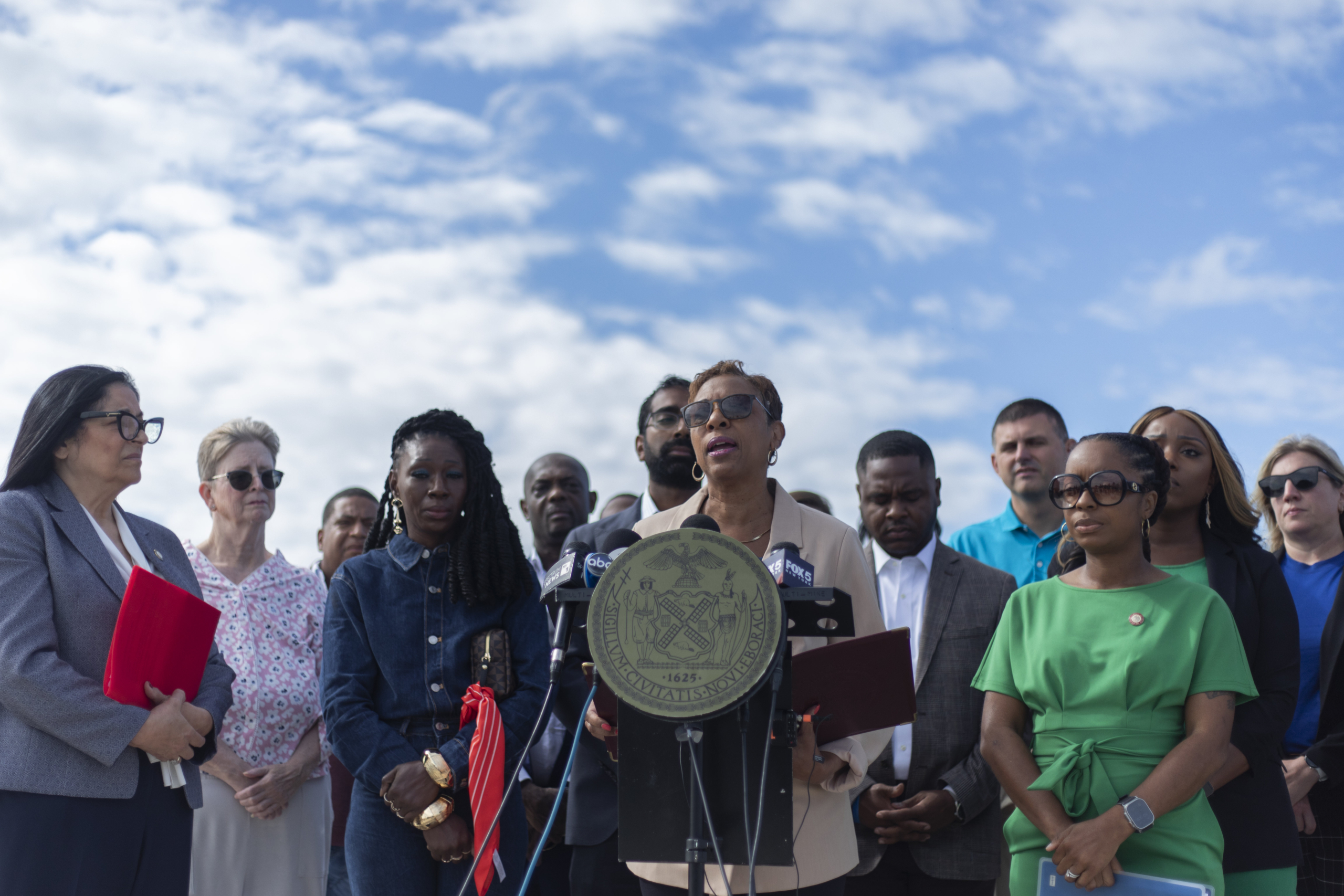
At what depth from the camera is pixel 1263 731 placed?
3.92 metres

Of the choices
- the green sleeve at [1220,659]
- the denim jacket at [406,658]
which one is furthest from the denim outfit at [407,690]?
the green sleeve at [1220,659]

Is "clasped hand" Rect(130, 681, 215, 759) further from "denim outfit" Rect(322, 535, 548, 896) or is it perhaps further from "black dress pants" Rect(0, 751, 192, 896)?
"denim outfit" Rect(322, 535, 548, 896)

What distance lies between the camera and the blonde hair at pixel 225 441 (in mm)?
6094

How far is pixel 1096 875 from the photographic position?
3.54 m

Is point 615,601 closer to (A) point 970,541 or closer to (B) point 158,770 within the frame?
(B) point 158,770

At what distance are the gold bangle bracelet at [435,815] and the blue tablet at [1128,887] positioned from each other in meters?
1.97

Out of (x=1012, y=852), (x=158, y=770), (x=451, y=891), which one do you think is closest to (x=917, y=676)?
(x=1012, y=852)

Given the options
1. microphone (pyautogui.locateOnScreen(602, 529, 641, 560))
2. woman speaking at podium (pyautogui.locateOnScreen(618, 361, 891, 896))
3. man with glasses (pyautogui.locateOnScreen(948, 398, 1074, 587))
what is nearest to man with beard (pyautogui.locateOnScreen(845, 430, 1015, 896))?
man with glasses (pyautogui.locateOnScreen(948, 398, 1074, 587))

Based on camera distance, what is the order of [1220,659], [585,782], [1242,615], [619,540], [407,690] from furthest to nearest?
[585,782]
[407,690]
[1242,615]
[1220,659]
[619,540]

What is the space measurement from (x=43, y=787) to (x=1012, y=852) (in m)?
3.18

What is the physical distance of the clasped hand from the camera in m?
3.91

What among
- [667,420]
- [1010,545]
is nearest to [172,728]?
[667,420]

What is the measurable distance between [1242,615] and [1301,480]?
1.75 metres

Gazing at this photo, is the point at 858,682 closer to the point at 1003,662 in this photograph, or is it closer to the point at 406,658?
the point at 1003,662
